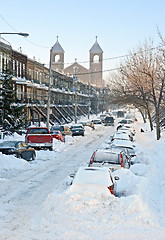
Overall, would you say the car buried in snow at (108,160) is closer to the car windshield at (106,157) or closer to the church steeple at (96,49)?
the car windshield at (106,157)

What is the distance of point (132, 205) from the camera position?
9492 millimetres

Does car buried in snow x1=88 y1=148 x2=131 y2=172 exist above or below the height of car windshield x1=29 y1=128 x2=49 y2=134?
below

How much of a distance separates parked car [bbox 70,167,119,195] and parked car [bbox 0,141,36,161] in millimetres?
8016

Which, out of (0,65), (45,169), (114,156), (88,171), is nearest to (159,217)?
(88,171)

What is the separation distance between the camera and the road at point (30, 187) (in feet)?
29.9

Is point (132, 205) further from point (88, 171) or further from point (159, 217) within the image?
point (88, 171)

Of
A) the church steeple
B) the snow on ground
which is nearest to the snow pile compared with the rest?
the snow on ground

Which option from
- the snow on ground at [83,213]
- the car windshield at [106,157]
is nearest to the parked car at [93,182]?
the snow on ground at [83,213]

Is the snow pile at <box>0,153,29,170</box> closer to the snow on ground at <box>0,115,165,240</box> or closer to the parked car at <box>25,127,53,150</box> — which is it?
the snow on ground at <box>0,115,165,240</box>

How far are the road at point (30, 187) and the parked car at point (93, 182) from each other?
1.36 meters

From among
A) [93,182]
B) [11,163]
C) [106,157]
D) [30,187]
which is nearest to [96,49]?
[11,163]

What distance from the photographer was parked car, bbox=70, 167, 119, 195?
10141 mm

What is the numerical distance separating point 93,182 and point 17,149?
9323 mm

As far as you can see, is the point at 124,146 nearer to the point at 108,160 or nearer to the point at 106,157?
the point at 106,157
